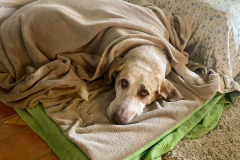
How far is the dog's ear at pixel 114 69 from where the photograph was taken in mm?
1804

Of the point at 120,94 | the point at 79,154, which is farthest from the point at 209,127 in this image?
the point at 79,154

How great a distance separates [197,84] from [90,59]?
873 mm

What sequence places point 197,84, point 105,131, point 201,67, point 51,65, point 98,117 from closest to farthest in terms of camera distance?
1. point 105,131
2. point 98,117
3. point 51,65
4. point 197,84
5. point 201,67

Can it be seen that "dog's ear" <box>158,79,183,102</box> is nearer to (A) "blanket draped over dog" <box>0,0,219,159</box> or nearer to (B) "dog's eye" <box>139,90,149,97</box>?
(A) "blanket draped over dog" <box>0,0,219,159</box>

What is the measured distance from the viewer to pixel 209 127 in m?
1.84

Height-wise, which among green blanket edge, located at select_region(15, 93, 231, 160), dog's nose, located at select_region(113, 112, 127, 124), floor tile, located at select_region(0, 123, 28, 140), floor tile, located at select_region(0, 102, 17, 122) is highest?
dog's nose, located at select_region(113, 112, 127, 124)

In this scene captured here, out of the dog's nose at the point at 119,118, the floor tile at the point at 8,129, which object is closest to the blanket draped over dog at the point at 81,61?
the dog's nose at the point at 119,118

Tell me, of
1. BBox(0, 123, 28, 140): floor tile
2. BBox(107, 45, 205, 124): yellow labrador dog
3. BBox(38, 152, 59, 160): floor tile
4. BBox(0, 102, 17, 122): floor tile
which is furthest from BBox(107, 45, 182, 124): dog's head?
BBox(0, 102, 17, 122): floor tile

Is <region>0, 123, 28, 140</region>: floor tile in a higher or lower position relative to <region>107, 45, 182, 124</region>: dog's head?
lower

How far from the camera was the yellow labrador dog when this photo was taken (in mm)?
1634

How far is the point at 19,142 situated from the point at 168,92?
1.08 m

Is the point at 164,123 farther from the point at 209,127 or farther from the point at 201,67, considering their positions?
the point at 201,67

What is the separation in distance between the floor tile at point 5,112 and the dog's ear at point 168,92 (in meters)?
1.11

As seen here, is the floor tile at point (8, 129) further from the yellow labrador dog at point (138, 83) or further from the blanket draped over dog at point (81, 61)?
the yellow labrador dog at point (138, 83)
